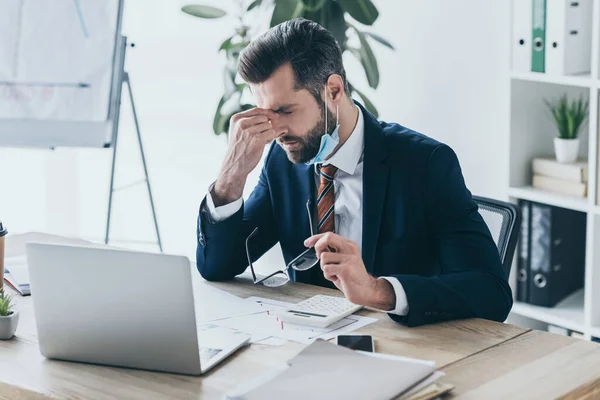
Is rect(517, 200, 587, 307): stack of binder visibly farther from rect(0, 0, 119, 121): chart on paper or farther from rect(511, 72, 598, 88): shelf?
rect(0, 0, 119, 121): chart on paper

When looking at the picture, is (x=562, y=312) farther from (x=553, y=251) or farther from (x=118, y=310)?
(x=118, y=310)

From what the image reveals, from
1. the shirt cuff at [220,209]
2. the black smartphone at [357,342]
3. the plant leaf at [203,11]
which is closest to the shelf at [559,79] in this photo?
the plant leaf at [203,11]

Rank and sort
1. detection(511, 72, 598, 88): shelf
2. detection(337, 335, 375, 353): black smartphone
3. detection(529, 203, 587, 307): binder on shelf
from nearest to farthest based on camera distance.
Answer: detection(337, 335, 375, 353): black smartphone < detection(511, 72, 598, 88): shelf < detection(529, 203, 587, 307): binder on shelf

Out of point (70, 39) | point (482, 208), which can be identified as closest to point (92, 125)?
point (70, 39)

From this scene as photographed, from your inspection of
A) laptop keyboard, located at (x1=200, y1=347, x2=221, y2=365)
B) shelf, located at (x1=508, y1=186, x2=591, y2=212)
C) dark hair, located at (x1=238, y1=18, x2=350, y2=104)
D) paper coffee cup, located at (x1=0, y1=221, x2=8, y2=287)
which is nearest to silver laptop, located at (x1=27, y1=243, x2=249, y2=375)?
laptop keyboard, located at (x1=200, y1=347, x2=221, y2=365)

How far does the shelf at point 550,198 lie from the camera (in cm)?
295

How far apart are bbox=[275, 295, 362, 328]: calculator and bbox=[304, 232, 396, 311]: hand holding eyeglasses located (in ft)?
0.19

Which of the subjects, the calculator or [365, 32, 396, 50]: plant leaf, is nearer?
the calculator

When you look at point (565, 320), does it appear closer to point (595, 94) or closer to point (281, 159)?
point (595, 94)

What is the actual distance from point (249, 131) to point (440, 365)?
2.65 feet

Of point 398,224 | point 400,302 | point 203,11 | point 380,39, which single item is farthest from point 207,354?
point 203,11

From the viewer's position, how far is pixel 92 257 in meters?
1.61

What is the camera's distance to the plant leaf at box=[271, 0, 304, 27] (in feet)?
10.6

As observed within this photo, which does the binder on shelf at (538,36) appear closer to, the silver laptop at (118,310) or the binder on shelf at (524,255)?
the binder on shelf at (524,255)
